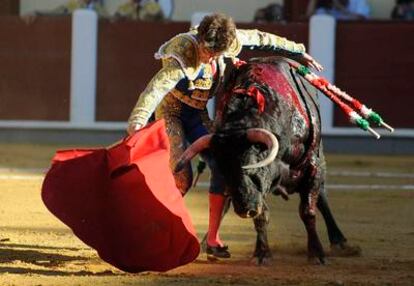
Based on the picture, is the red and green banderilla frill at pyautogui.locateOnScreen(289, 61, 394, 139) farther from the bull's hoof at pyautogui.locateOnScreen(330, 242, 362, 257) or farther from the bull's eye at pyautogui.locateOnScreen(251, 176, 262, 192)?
the bull's eye at pyautogui.locateOnScreen(251, 176, 262, 192)

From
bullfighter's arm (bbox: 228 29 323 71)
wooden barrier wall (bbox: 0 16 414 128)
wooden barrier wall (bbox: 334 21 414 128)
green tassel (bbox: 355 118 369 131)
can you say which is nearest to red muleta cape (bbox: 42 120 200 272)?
bullfighter's arm (bbox: 228 29 323 71)

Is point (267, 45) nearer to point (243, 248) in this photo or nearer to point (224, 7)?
point (243, 248)

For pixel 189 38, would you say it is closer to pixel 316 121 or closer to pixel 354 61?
pixel 316 121

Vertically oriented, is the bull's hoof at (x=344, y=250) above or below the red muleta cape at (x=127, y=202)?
below

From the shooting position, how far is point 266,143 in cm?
449

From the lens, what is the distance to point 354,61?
11.1 metres

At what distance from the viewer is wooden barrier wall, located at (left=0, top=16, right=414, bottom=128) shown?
1102 cm

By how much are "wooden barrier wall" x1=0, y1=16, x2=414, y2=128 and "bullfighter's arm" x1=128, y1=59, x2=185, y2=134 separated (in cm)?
608

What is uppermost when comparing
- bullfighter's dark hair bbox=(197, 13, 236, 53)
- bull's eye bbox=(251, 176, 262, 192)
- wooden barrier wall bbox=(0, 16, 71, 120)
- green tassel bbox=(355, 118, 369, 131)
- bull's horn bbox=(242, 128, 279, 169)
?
bullfighter's dark hair bbox=(197, 13, 236, 53)

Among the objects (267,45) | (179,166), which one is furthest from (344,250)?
(179,166)

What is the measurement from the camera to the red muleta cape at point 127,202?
14.6 ft

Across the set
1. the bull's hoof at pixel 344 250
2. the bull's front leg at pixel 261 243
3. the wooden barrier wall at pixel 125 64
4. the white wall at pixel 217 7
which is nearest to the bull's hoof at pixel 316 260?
the bull's front leg at pixel 261 243

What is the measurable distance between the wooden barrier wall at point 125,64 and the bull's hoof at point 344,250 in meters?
5.61

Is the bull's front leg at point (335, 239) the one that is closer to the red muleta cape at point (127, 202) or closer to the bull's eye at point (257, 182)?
the bull's eye at point (257, 182)
